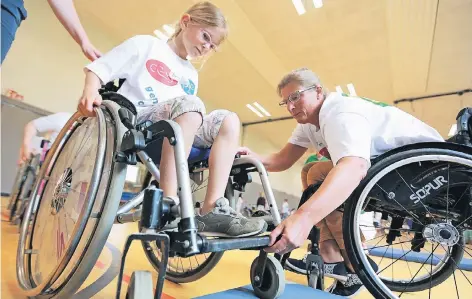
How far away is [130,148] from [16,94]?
5.58 m

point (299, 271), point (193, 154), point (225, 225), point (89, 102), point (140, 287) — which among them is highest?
point (89, 102)

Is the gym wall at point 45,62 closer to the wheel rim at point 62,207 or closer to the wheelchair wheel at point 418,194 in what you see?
the wheel rim at point 62,207

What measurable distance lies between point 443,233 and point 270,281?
1.87 feet

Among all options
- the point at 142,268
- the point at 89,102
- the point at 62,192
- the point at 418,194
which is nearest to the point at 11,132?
the point at 142,268

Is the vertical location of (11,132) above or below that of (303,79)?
above

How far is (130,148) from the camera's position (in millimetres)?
694

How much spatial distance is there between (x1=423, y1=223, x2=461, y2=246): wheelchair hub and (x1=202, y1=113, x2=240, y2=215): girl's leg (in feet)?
2.23

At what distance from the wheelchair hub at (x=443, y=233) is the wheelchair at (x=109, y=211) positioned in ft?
1.61

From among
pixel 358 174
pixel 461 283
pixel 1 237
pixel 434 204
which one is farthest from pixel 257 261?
pixel 461 283

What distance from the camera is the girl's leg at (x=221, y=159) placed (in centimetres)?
84

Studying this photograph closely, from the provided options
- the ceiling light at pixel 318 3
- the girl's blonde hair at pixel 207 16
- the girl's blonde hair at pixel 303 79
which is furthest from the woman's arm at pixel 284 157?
the ceiling light at pixel 318 3

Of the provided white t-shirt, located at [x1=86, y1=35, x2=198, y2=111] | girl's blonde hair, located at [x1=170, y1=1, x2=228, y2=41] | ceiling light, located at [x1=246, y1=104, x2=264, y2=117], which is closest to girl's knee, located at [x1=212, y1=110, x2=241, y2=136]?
white t-shirt, located at [x1=86, y1=35, x2=198, y2=111]

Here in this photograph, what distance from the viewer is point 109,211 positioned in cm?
66

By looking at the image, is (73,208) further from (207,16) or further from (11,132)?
(11,132)
